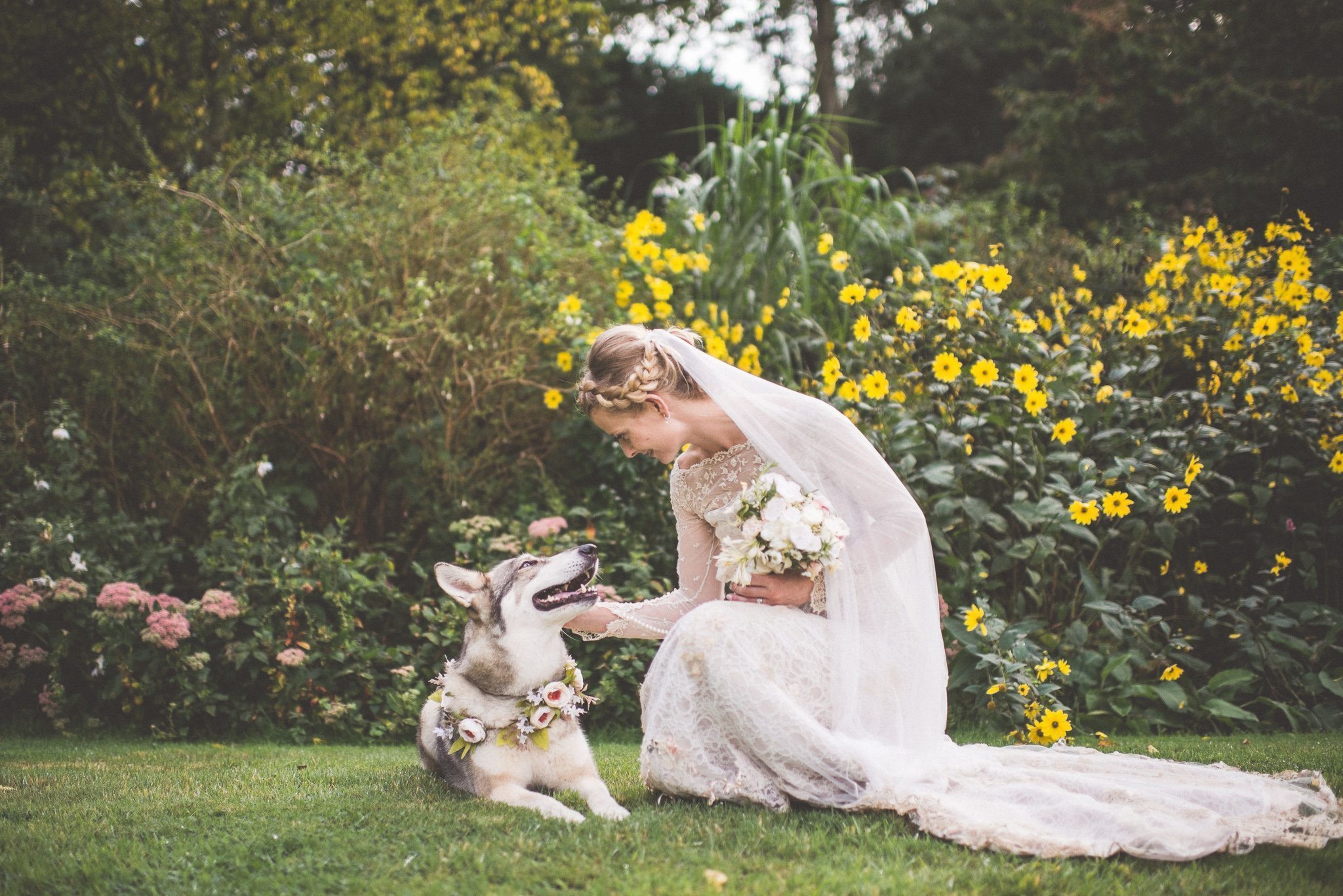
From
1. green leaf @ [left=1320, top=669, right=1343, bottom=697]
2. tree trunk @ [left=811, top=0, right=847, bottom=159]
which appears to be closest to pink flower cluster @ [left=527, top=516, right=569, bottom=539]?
green leaf @ [left=1320, top=669, right=1343, bottom=697]

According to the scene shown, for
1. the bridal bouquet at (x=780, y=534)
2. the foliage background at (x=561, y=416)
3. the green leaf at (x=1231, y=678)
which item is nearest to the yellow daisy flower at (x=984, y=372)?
the foliage background at (x=561, y=416)

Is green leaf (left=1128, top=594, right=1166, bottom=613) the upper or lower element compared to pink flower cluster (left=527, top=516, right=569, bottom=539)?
lower

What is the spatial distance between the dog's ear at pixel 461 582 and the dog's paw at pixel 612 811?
2.65ft

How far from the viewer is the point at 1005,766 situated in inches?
126

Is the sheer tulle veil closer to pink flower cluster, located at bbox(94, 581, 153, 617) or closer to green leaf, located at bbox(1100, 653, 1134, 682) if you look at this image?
green leaf, located at bbox(1100, 653, 1134, 682)

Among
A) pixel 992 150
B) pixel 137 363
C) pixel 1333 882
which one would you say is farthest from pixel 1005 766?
pixel 992 150

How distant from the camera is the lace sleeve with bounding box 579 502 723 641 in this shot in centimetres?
376

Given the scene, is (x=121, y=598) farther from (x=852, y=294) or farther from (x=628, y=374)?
(x=852, y=294)

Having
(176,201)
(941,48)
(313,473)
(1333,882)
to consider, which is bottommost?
(1333,882)

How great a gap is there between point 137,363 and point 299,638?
2.16 metres

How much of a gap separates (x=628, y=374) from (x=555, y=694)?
1103 mm

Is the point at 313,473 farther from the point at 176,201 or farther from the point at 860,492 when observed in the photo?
the point at 860,492

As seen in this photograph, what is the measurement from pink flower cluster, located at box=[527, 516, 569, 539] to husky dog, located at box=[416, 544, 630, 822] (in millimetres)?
1794

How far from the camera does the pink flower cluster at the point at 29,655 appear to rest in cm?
517
